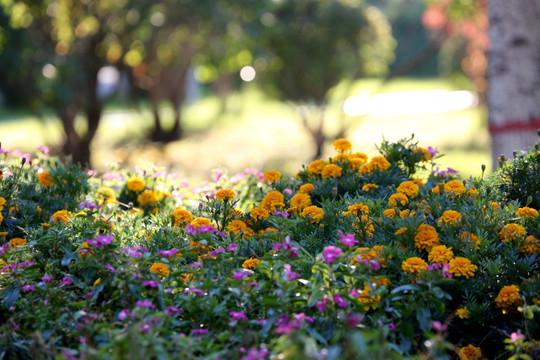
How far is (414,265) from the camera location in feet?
7.72

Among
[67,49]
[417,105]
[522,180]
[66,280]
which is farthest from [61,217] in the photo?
[417,105]

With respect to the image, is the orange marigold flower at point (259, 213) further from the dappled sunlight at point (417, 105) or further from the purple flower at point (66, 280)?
the dappled sunlight at point (417, 105)

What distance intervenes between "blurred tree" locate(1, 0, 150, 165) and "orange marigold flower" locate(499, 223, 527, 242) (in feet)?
25.5

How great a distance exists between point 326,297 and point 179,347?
560 mm

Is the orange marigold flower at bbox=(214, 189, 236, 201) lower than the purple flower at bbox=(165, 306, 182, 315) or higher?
higher

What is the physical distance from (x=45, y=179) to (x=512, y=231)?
2495mm

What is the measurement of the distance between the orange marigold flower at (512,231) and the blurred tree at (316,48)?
9.09 metres

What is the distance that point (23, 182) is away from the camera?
3.61 meters

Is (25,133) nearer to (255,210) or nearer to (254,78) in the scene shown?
(254,78)

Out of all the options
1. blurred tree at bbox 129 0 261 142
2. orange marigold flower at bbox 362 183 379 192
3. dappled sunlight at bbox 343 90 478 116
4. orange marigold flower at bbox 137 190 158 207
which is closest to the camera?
orange marigold flower at bbox 362 183 379 192

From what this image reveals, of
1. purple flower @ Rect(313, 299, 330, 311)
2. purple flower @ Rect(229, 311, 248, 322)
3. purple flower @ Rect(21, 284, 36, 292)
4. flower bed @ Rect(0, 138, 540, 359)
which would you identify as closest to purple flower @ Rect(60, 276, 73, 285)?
flower bed @ Rect(0, 138, 540, 359)

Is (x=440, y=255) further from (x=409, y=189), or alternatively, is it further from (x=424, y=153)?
(x=424, y=153)

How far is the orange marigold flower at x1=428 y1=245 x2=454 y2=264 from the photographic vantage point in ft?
7.97

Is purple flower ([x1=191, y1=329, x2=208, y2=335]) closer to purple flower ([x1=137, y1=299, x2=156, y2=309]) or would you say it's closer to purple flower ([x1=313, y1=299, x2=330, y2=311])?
purple flower ([x1=137, y1=299, x2=156, y2=309])
